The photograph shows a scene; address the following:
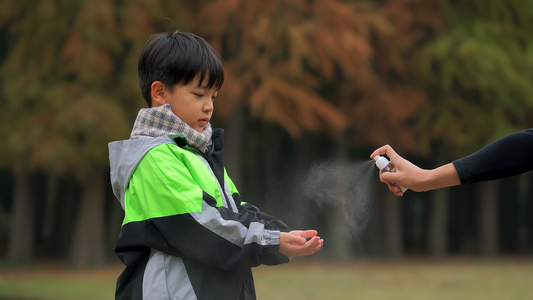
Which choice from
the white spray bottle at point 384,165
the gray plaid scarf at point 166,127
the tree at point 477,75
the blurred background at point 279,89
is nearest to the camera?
the gray plaid scarf at point 166,127

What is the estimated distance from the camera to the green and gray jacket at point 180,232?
97.3 inches

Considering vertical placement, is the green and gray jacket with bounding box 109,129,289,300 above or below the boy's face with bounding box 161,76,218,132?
below

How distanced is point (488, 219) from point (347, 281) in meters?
8.65

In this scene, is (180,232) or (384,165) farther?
(384,165)

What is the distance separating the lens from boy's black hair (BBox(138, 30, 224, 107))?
8.93ft

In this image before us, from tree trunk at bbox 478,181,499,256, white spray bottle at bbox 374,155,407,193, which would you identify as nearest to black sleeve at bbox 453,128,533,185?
white spray bottle at bbox 374,155,407,193

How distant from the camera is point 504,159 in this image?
2.60 meters

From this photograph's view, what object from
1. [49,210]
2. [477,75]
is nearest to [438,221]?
[477,75]

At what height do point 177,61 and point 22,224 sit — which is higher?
point 177,61

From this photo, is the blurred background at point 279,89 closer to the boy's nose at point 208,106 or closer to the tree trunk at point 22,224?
the tree trunk at point 22,224

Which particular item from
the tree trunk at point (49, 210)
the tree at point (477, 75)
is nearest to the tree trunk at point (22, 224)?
the tree trunk at point (49, 210)

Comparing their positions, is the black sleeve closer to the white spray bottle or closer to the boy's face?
the white spray bottle

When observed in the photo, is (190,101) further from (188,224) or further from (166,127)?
(188,224)

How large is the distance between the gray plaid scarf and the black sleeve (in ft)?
3.38
